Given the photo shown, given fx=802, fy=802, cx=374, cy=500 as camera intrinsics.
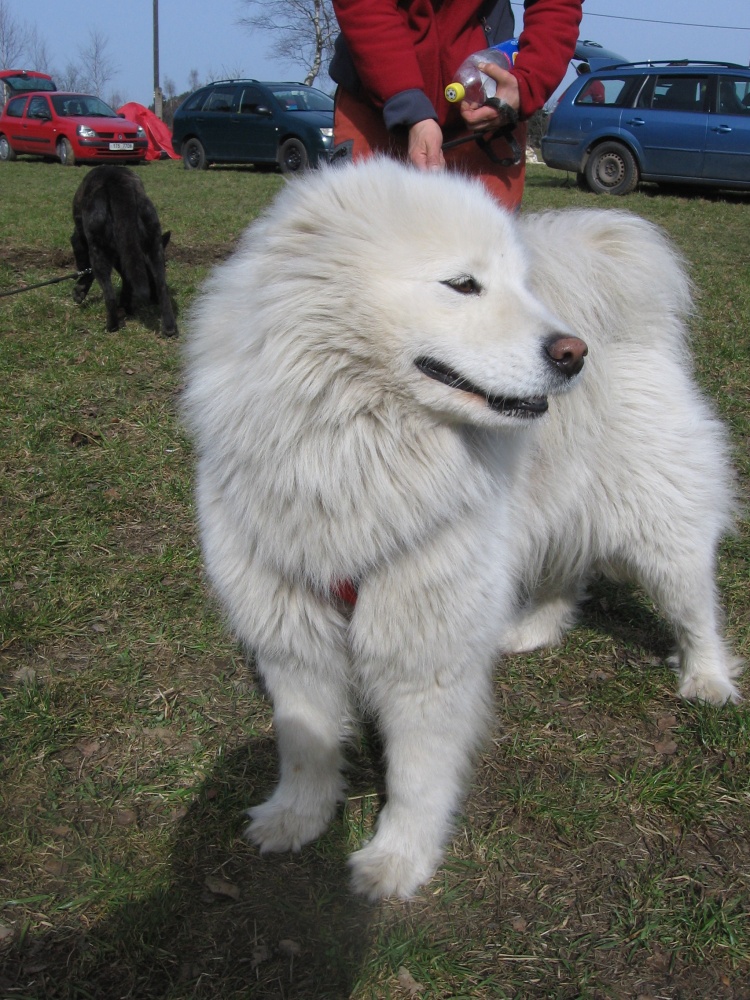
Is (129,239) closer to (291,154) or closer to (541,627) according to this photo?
(541,627)

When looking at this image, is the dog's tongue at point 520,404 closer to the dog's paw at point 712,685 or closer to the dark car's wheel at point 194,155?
the dog's paw at point 712,685

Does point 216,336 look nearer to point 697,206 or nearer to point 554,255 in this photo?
point 554,255

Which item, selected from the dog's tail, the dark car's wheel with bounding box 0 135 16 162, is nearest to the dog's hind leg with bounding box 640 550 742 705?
the dog's tail

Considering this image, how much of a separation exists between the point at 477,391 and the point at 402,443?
0.62ft

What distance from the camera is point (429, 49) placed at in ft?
7.72

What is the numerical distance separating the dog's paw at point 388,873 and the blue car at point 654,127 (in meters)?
11.8

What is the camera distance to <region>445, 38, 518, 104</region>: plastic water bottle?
226 centimetres

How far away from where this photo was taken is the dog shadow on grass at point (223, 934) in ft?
5.81

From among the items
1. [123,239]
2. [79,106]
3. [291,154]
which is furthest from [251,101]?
[123,239]

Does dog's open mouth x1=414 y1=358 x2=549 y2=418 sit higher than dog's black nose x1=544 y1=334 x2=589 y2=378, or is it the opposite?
dog's black nose x1=544 y1=334 x2=589 y2=378

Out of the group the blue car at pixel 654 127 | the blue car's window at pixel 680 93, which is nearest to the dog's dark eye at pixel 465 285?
the blue car at pixel 654 127

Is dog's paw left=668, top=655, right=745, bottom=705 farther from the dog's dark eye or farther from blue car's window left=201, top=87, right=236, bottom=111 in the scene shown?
blue car's window left=201, top=87, right=236, bottom=111

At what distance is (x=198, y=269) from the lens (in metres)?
7.26

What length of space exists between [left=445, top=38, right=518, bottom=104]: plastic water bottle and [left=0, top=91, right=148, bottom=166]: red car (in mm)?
16922
